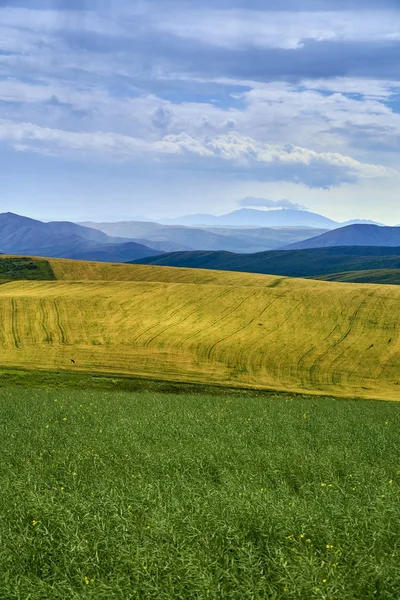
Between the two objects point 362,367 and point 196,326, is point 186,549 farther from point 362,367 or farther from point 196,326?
point 196,326

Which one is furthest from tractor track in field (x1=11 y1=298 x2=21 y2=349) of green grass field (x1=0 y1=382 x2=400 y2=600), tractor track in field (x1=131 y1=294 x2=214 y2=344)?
green grass field (x1=0 y1=382 x2=400 y2=600)

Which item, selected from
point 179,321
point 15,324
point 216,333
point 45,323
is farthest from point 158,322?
point 15,324

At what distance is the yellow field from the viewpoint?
61.8 metres

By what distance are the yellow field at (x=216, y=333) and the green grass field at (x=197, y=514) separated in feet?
118

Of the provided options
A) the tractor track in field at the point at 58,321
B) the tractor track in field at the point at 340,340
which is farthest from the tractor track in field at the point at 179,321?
the tractor track in field at the point at 340,340

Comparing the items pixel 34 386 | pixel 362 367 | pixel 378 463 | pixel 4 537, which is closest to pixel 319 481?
pixel 378 463

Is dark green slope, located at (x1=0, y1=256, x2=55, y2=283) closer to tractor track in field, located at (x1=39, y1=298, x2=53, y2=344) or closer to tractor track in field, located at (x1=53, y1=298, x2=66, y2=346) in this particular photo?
tractor track in field, located at (x1=39, y1=298, x2=53, y2=344)

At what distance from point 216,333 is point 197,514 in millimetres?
62482

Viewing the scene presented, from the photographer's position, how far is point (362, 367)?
212 feet

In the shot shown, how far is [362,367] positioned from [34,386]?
35.6 metres

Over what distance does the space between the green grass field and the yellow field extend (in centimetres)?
3591

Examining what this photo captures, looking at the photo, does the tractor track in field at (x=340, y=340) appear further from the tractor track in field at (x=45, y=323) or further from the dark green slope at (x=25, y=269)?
the dark green slope at (x=25, y=269)

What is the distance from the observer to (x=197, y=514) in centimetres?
1375

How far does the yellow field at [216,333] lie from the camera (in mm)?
61806
